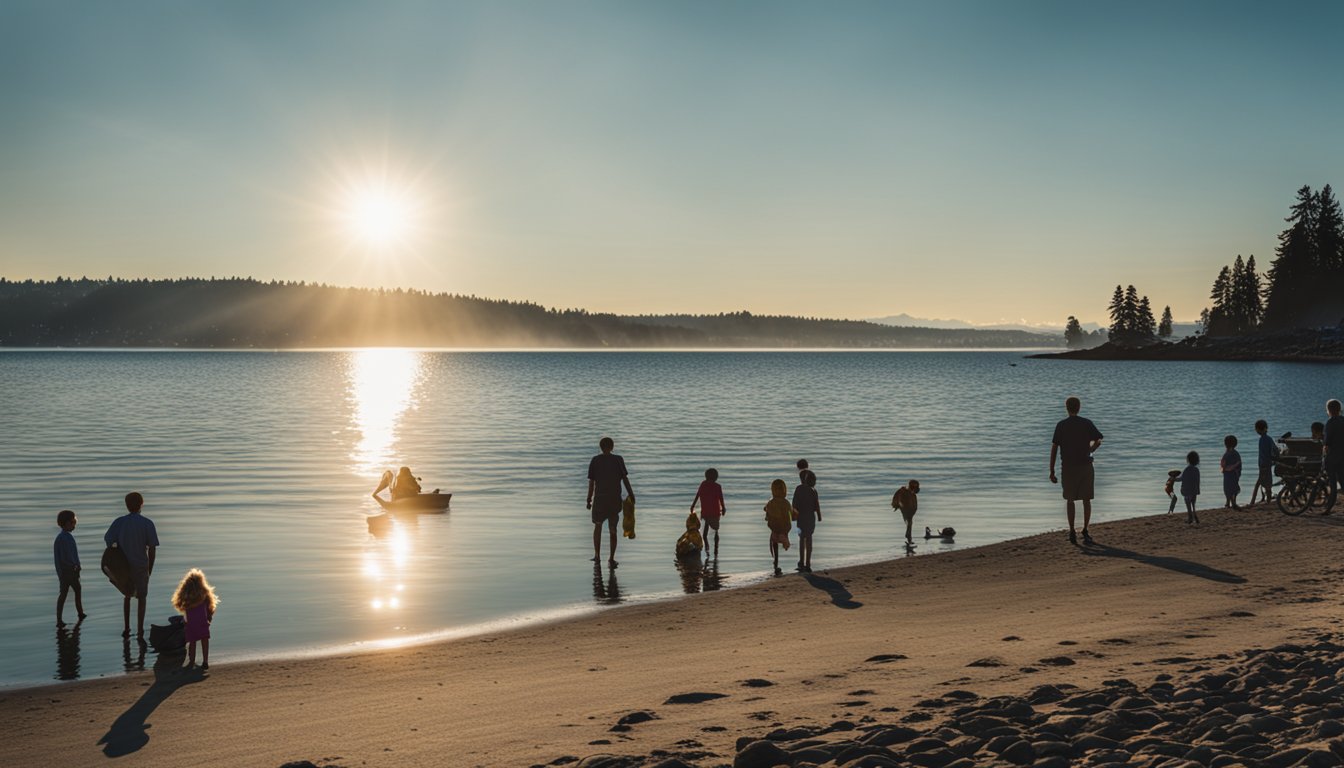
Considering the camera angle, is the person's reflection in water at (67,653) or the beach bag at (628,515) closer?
the person's reflection in water at (67,653)

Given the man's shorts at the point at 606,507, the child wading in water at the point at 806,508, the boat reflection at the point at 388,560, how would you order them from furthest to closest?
1. the man's shorts at the point at 606,507
2. the child wading in water at the point at 806,508
3. the boat reflection at the point at 388,560

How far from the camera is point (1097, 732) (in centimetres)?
798

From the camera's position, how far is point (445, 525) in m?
27.2

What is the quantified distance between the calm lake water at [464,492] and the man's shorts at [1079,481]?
388 cm

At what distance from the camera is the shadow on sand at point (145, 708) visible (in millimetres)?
9633

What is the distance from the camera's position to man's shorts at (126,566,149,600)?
1388cm

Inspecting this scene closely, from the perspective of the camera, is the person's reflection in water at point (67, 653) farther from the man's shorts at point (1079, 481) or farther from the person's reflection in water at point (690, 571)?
the man's shorts at point (1079, 481)

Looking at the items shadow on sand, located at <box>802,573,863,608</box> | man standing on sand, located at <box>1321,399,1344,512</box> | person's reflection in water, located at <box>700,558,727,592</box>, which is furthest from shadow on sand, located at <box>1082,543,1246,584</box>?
person's reflection in water, located at <box>700,558,727,592</box>

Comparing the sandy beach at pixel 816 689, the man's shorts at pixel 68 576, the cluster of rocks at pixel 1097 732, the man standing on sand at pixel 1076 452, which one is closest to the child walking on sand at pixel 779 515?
the sandy beach at pixel 816 689

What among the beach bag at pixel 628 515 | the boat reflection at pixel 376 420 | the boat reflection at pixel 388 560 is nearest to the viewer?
the boat reflection at pixel 388 560

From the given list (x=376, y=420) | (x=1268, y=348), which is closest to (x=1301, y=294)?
(x=1268, y=348)

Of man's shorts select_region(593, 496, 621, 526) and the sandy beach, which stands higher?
man's shorts select_region(593, 496, 621, 526)

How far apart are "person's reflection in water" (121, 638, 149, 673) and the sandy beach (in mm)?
634

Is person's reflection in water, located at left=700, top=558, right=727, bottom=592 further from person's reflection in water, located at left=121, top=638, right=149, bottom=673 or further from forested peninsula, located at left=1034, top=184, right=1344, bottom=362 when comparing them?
forested peninsula, located at left=1034, top=184, right=1344, bottom=362
